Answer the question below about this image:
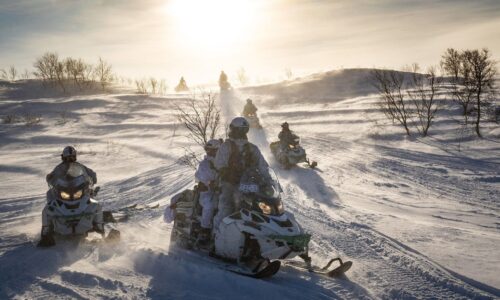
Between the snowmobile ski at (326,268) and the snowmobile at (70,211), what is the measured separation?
10.7ft

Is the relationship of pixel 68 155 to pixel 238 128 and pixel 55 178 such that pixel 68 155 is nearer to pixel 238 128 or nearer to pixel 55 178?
pixel 55 178

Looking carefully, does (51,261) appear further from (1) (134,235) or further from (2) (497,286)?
(2) (497,286)

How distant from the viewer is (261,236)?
532 cm

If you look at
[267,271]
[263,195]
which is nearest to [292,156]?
[263,195]

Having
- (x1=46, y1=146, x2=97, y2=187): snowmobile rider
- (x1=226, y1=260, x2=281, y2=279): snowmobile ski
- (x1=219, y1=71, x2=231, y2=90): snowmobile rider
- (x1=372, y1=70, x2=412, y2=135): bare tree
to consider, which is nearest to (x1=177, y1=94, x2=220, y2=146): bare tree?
(x1=46, y1=146, x2=97, y2=187): snowmobile rider

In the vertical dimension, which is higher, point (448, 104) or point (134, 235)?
point (448, 104)

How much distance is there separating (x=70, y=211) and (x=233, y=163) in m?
3.06

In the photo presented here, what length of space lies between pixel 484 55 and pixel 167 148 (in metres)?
17.8

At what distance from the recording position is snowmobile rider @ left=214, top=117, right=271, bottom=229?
20.1 feet

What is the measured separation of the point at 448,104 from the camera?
30.2m

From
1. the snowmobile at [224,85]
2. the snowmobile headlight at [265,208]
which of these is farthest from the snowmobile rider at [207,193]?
the snowmobile at [224,85]

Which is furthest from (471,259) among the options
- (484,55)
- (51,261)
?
(484,55)

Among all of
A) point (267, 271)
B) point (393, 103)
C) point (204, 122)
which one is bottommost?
point (267, 271)

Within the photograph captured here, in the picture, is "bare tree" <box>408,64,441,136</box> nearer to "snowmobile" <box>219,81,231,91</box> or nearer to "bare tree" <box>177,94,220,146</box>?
"bare tree" <box>177,94,220,146</box>
